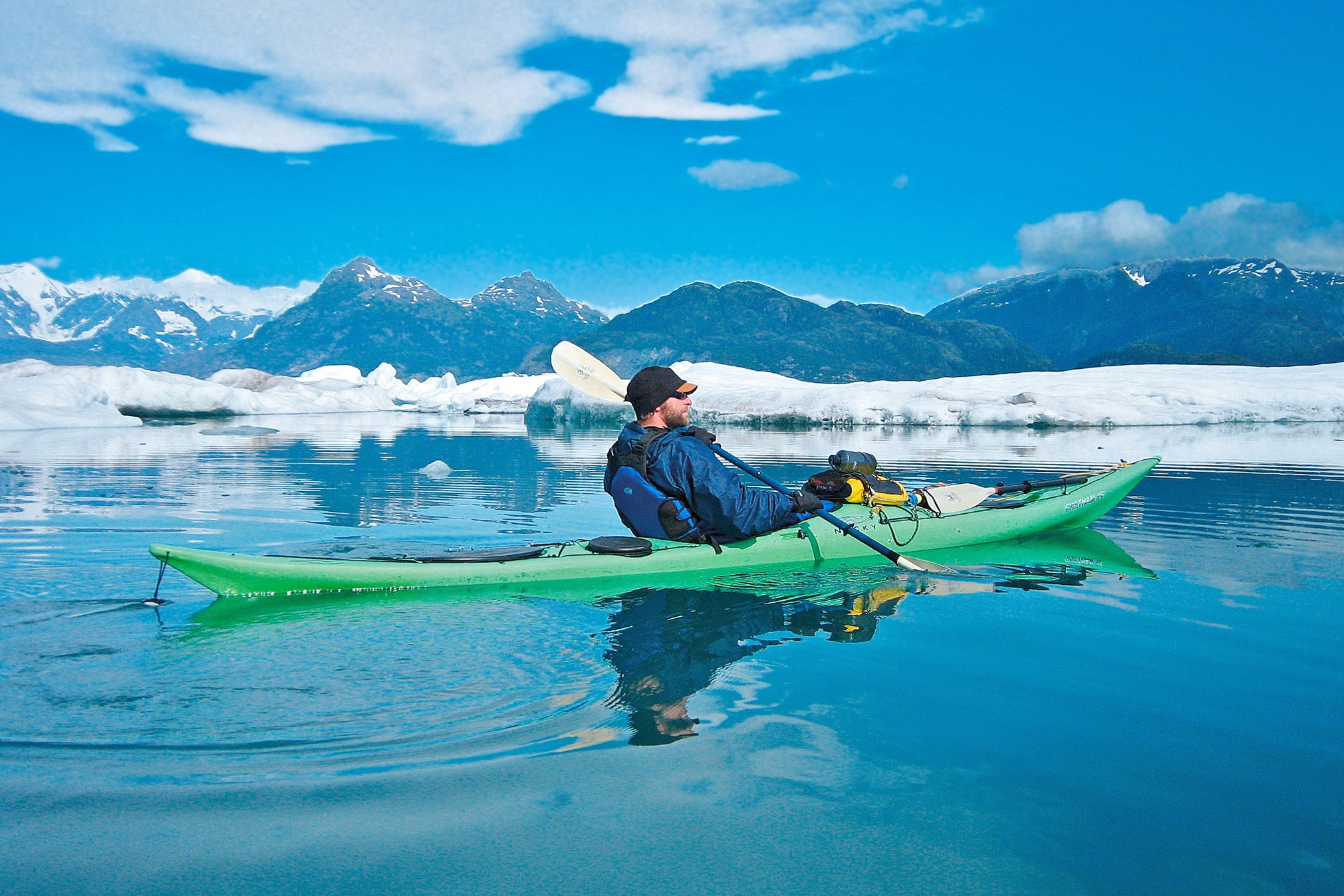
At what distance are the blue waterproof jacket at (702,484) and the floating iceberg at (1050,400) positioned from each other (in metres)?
25.2

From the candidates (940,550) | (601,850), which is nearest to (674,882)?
(601,850)

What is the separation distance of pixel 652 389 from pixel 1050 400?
89.5 ft

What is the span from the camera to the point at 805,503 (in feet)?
20.2

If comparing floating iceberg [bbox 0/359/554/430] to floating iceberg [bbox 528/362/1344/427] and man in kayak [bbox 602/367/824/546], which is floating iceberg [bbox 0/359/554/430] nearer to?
floating iceberg [bbox 528/362/1344/427]

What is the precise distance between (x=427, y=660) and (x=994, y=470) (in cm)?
1263

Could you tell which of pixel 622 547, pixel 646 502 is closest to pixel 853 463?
pixel 646 502

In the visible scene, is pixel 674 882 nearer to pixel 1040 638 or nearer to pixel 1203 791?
pixel 1203 791

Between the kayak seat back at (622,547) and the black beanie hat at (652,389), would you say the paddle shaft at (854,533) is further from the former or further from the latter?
the kayak seat back at (622,547)

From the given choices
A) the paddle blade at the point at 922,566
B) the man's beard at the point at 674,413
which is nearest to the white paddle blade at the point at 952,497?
the paddle blade at the point at 922,566

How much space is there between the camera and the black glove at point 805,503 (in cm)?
614

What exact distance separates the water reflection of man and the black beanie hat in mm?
1268

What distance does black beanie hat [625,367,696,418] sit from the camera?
5.86 metres

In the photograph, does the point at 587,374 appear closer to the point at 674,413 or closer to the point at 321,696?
the point at 674,413

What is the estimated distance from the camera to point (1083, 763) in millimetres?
3143
